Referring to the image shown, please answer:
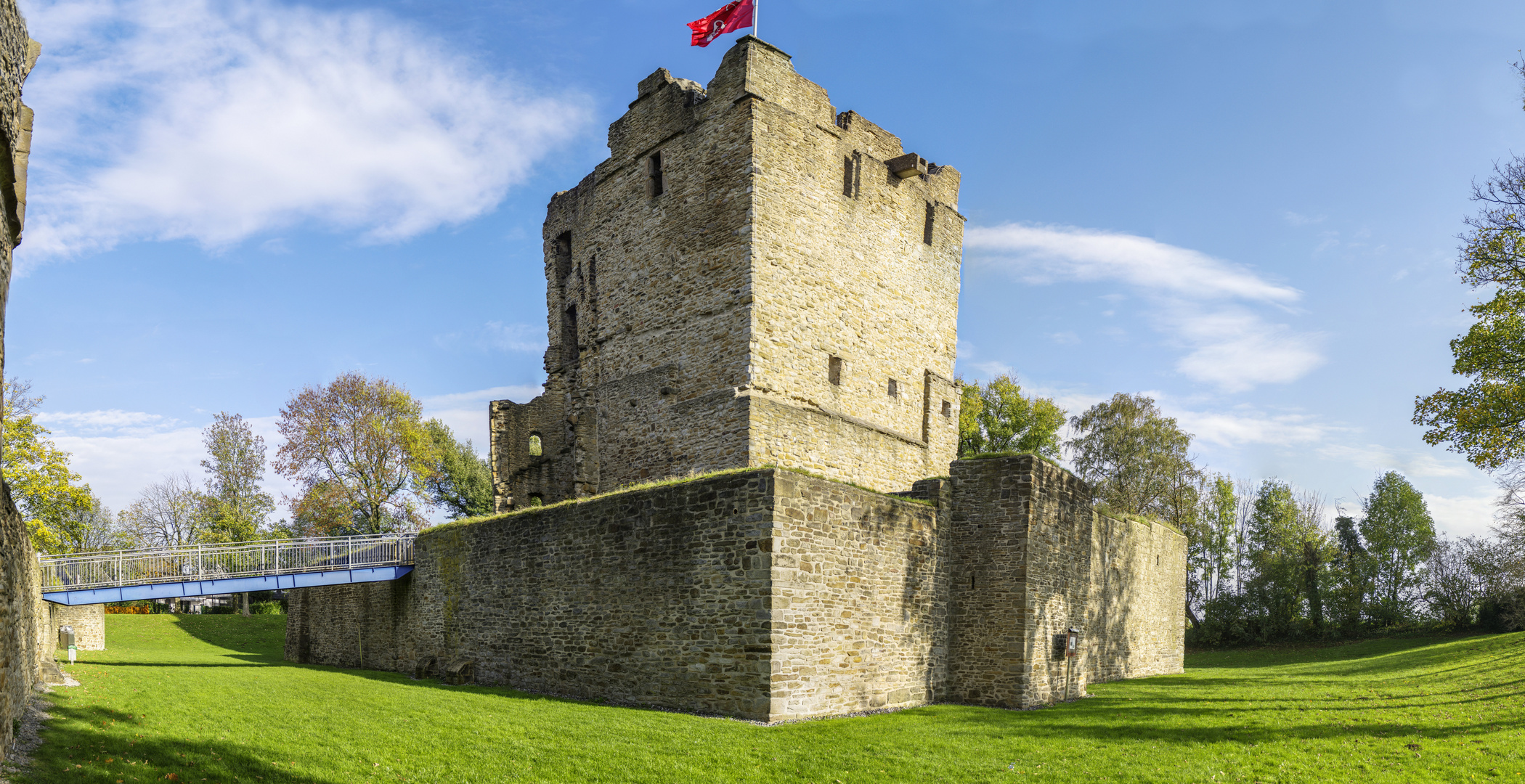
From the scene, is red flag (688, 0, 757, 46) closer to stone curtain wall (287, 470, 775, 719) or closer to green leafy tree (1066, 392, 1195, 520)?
stone curtain wall (287, 470, 775, 719)

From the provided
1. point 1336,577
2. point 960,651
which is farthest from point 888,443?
point 1336,577

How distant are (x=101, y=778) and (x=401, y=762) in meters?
2.73

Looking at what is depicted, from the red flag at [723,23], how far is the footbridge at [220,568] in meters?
14.5

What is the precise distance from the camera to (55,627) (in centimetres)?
2222

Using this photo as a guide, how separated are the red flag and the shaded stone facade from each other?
11180 millimetres

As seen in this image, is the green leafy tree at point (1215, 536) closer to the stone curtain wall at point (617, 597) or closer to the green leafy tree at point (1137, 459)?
the green leafy tree at point (1137, 459)

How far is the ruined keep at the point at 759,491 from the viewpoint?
46.3 ft

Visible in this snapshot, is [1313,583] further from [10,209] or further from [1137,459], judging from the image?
[10,209]

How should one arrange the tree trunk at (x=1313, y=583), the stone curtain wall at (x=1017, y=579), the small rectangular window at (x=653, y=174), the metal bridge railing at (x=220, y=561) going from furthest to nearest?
the tree trunk at (x=1313, y=583) → the small rectangular window at (x=653, y=174) → the metal bridge railing at (x=220, y=561) → the stone curtain wall at (x=1017, y=579)

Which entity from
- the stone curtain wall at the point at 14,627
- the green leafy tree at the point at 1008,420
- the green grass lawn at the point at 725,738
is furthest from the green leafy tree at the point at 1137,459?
the stone curtain wall at the point at 14,627

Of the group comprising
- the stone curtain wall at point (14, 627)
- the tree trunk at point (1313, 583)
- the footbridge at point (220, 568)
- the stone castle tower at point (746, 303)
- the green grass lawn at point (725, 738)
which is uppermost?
the stone castle tower at point (746, 303)

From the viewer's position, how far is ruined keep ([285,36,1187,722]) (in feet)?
46.3

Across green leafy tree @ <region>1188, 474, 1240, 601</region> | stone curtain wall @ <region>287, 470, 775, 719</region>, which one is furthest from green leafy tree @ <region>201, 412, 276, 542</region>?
green leafy tree @ <region>1188, 474, 1240, 601</region>

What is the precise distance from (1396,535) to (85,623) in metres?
53.2
